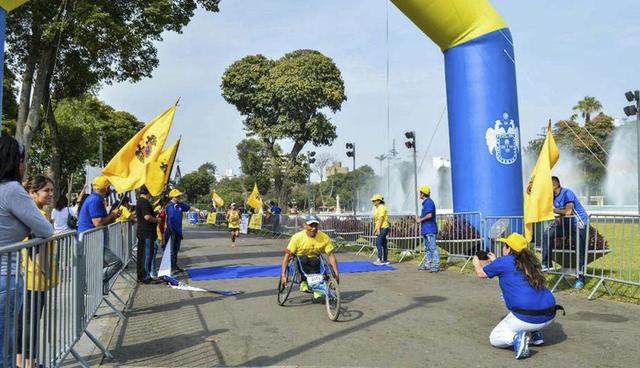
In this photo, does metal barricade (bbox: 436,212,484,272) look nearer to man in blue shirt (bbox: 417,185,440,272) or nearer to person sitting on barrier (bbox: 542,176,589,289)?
man in blue shirt (bbox: 417,185,440,272)

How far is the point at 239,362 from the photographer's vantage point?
533 centimetres

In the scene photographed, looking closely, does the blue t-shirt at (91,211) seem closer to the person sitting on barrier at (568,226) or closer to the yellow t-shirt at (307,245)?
the yellow t-shirt at (307,245)

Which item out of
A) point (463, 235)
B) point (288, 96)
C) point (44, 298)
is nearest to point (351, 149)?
point (288, 96)

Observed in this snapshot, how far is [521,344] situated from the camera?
5410 millimetres

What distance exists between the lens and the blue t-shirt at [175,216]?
12.2 metres

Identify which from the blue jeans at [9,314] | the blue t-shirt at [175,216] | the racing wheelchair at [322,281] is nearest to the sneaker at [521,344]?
the racing wheelchair at [322,281]

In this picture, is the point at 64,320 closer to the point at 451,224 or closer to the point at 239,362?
the point at 239,362

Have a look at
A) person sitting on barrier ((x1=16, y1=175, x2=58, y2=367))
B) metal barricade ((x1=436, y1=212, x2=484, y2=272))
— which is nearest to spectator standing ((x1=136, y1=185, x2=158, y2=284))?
metal barricade ((x1=436, y1=212, x2=484, y2=272))

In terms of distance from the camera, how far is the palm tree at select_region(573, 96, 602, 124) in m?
59.5

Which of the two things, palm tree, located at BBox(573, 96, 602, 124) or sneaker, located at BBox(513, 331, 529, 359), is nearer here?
sneaker, located at BBox(513, 331, 529, 359)

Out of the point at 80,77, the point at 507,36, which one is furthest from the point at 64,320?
the point at 80,77

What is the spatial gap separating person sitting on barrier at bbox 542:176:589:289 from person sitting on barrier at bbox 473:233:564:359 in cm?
322

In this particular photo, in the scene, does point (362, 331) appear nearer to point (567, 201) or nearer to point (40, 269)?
point (40, 269)

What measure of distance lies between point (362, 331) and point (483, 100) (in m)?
7.90
